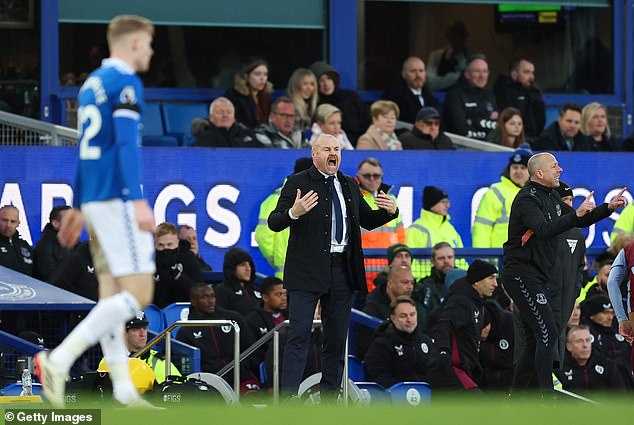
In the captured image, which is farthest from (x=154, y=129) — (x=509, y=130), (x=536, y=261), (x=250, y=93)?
(x=536, y=261)

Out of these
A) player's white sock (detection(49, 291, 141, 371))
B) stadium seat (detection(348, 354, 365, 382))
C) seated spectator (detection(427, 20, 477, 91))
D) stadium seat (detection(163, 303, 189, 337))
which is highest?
seated spectator (detection(427, 20, 477, 91))

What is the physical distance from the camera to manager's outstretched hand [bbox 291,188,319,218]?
9.80 m

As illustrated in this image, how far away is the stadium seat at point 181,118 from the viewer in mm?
17000

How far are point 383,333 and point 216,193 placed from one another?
132 inches

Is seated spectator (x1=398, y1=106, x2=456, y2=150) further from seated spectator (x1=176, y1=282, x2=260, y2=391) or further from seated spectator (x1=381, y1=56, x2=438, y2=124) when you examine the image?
seated spectator (x1=176, y1=282, x2=260, y2=391)

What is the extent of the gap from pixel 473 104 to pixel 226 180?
318 cm

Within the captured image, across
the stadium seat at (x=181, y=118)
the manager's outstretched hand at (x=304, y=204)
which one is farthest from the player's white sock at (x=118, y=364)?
the stadium seat at (x=181, y=118)

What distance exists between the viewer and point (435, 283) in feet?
45.5

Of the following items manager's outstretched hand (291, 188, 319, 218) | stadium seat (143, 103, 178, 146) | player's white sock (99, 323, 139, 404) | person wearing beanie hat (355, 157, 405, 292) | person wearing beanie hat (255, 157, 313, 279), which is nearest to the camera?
player's white sock (99, 323, 139, 404)

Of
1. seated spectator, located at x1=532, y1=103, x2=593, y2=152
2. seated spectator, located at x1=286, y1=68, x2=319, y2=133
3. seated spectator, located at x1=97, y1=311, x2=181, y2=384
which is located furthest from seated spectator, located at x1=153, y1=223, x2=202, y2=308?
seated spectator, located at x1=532, y1=103, x2=593, y2=152

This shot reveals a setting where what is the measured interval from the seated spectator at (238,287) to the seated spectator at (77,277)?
3.45 ft

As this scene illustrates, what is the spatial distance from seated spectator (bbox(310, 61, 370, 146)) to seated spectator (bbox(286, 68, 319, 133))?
9.3 inches

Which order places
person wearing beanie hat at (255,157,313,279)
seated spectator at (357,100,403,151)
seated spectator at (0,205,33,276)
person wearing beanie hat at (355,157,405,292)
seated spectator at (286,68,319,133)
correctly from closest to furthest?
seated spectator at (0,205,33,276) < person wearing beanie hat at (355,157,405,292) < person wearing beanie hat at (255,157,313,279) < seated spectator at (357,100,403,151) < seated spectator at (286,68,319,133)

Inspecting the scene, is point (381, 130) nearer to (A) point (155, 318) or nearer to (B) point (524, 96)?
(B) point (524, 96)
